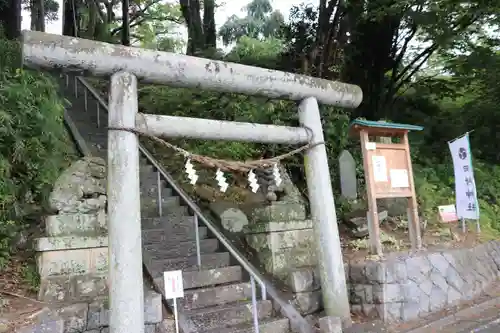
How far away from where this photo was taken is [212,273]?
611 centimetres

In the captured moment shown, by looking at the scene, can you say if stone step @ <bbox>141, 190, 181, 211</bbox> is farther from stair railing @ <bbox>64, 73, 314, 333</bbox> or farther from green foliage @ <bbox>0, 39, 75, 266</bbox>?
green foliage @ <bbox>0, 39, 75, 266</bbox>

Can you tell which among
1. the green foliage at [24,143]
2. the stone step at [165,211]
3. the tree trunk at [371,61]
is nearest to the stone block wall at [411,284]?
the stone step at [165,211]

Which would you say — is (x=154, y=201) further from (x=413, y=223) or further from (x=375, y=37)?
(x=375, y=37)

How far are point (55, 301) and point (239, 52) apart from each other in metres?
9.43

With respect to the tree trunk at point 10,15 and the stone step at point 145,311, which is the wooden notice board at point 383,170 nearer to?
the stone step at point 145,311

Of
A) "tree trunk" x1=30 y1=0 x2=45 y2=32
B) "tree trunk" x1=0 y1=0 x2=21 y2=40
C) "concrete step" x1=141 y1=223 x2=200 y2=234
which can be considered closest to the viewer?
"concrete step" x1=141 y1=223 x2=200 y2=234

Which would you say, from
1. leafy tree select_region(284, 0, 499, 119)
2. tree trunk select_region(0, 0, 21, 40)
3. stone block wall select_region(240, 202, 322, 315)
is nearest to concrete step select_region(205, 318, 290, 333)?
stone block wall select_region(240, 202, 322, 315)

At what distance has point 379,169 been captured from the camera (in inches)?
281

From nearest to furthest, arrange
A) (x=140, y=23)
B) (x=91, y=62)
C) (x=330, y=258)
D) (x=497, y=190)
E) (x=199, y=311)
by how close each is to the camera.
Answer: (x=91, y=62) → (x=199, y=311) → (x=330, y=258) → (x=497, y=190) → (x=140, y=23)

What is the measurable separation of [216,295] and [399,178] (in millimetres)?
3608

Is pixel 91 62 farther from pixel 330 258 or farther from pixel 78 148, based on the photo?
pixel 78 148

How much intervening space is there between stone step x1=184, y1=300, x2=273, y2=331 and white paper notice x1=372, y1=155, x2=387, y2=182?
8.78 feet

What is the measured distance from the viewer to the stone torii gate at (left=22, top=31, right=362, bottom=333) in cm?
445

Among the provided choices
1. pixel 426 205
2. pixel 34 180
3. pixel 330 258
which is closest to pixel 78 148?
pixel 34 180
